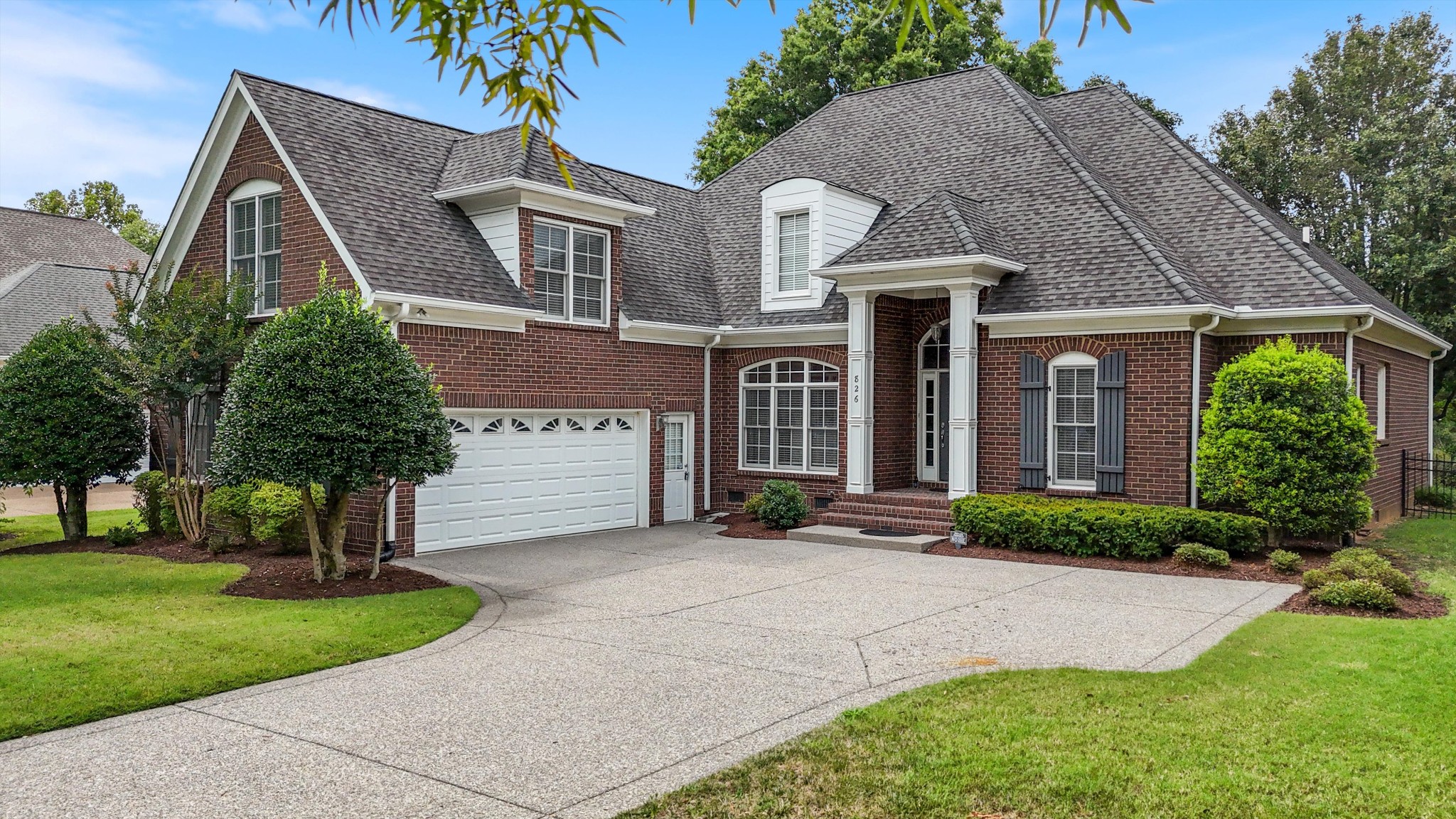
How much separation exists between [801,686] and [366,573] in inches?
250

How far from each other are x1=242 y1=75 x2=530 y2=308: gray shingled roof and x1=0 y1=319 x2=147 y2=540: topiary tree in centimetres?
384

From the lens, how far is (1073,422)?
1542 centimetres

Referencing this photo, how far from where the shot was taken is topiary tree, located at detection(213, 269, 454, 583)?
35.0 ft

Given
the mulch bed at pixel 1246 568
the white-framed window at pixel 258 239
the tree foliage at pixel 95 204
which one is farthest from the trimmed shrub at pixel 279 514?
the tree foliage at pixel 95 204

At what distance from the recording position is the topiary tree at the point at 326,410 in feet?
35.0

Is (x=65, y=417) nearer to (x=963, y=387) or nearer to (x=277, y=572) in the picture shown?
(x=277, y=572)

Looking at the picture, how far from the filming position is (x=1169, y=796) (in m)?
5.14

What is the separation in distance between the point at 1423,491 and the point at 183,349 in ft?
71.5

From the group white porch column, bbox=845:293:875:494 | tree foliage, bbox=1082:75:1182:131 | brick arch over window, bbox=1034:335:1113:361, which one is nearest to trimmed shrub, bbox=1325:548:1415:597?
brick arch over window, bbox=1034:335:1113:361

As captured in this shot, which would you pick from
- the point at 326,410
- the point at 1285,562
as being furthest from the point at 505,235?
the point at 1285,562

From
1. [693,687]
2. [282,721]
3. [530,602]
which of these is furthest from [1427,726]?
[530,602]

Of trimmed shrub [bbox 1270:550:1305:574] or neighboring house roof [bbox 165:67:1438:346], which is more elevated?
neighboring house roof [bbox 165:67:1438:346]

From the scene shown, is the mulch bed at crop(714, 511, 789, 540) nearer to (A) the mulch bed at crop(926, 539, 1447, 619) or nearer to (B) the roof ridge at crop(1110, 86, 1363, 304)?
(A) the mulch bed at crop(926, 539, 1447, 619)

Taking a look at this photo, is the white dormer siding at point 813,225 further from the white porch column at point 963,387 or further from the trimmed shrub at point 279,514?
the trimmed shrub at point 279,514
